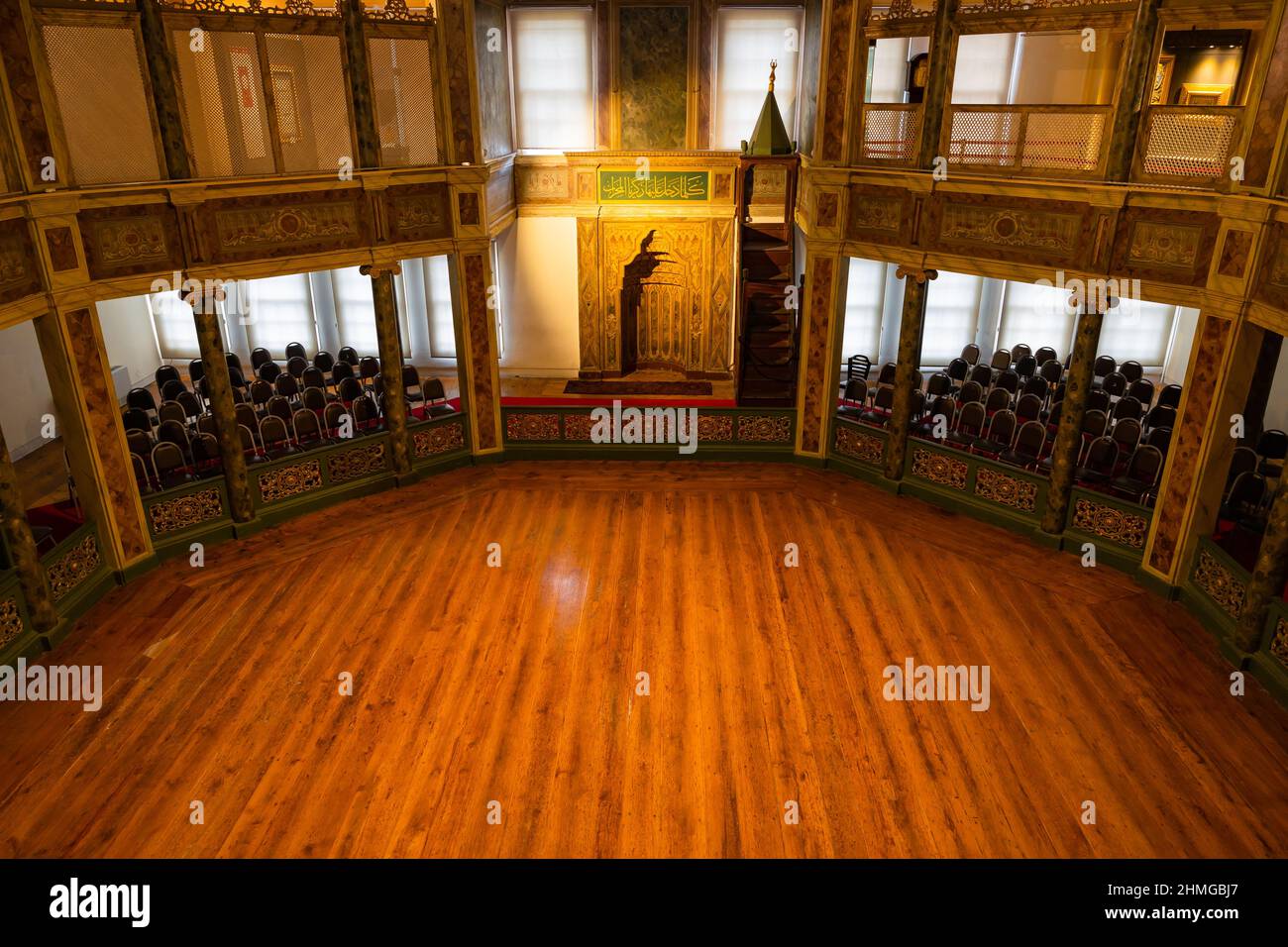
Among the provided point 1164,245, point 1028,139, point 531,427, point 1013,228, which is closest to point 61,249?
point 531,427

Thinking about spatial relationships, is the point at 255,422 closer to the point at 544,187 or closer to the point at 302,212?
the point at 302,212

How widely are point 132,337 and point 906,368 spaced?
14.0 m

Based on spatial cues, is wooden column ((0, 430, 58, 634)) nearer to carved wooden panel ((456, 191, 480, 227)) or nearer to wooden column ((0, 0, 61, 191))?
wooden column ((0, 0, 61, 191))

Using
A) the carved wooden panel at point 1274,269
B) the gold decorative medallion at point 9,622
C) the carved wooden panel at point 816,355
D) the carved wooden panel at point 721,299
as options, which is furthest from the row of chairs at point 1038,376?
the gold decorative medallion at point 9,622

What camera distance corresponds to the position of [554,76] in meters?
14.0

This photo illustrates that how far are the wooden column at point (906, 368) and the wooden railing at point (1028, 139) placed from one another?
4.97 feet

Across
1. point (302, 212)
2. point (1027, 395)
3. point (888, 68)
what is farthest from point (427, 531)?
point (888, 68)

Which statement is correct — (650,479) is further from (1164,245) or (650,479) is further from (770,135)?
(1164,245)

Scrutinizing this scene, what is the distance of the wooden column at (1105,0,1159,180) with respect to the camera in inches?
319

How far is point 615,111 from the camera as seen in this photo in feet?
46.1

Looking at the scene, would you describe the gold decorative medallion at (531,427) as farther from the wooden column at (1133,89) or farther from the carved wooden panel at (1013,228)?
the wooden column at (1133,89)

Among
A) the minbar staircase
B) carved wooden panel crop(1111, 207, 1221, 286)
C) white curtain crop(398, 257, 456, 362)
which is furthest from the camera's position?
white curtain crop(398, 257, 456, 362)

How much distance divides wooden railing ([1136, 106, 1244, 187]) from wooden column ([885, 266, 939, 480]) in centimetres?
273

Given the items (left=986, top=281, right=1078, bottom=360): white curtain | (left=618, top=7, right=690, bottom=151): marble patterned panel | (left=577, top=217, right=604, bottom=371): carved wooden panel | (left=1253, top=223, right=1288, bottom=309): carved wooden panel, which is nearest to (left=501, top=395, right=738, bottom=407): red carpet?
(left=577, top=217, right=604, bottom=371): carved wooden panel
